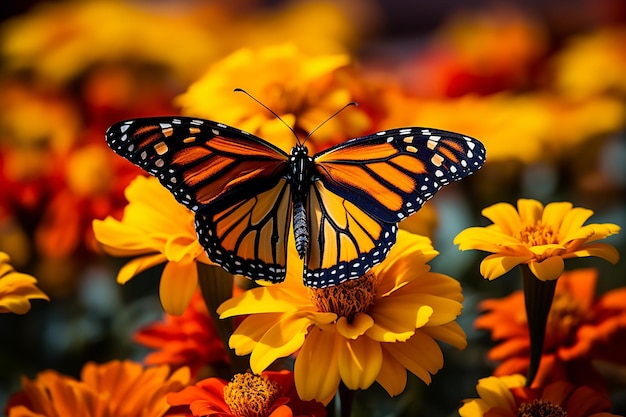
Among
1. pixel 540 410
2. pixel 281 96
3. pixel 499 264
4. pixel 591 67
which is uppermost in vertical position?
pixel 591 67

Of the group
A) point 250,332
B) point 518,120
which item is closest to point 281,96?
point 250,332

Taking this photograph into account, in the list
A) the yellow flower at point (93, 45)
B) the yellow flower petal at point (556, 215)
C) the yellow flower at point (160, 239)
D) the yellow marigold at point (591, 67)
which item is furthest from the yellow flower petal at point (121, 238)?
the yellow marigold at point (591, 67)

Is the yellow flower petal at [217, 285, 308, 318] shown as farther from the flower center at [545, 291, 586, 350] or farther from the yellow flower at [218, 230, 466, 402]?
the flower center at [545, 291, 586, 350]

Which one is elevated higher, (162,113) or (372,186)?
(162,113)

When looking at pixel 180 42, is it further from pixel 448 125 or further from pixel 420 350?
pixel 420 350

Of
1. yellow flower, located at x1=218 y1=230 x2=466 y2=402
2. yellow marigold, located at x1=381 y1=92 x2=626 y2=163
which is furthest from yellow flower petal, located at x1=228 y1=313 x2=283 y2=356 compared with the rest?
yellow marigold, located at x1=381 y1=92 x2=626 y2=163

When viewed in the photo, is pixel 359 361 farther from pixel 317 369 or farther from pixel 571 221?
pixel 571 221
